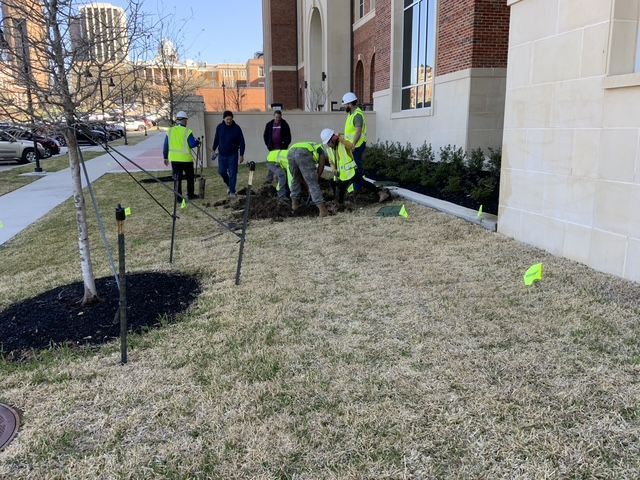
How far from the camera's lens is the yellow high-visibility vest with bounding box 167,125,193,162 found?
10.2 metres

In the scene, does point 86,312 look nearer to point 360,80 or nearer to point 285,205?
point 285,205

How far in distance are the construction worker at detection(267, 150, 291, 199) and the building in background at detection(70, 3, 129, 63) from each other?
4747 millimetres

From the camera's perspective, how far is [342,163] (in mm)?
8617

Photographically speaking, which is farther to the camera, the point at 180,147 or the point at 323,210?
the point at 180,147

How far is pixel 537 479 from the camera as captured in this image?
92.8 inches

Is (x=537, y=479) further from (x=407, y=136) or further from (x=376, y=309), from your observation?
(x=407, y=136)

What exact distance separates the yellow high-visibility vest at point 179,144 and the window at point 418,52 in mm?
7549

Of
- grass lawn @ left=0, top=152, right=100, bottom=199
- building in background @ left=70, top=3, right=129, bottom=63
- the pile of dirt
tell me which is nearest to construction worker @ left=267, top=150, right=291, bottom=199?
the pile of dirt

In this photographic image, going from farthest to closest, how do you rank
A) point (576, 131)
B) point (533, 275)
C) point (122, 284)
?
point (576, 131), point (533, 275), point (122, 284)

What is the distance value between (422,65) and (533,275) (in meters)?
11.9

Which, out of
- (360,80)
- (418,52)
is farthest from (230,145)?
(360,80)

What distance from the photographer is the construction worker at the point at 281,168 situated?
9195 millimetres

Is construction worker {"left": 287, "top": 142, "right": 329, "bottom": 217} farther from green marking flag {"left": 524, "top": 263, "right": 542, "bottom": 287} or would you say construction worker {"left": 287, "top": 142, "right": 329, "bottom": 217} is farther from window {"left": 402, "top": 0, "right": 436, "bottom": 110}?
window {"left": 402, "top": 0, "right": 436, "bottom": 110}

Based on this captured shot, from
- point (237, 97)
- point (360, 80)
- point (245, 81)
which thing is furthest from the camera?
point (245, 81)
